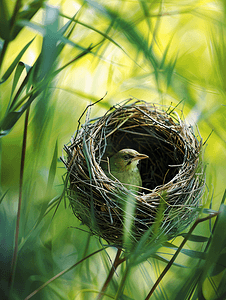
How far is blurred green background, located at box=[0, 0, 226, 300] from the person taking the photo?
2.31ft

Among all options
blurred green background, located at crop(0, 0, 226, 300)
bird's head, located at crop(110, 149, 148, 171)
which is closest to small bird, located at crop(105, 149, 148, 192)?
bird's head, located at crop(110, 149, 148, 171)

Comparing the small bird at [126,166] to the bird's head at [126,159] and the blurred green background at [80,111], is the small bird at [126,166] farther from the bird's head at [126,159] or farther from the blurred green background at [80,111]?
the blurred green background at [80,111]

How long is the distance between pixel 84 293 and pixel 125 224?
14.1 inches

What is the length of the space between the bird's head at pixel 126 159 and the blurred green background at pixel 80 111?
0.18 m

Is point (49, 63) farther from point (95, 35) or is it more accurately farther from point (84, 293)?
point (84, 293)

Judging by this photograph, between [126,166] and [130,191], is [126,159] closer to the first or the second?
[126,166]

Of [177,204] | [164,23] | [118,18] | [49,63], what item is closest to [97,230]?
[177,204]

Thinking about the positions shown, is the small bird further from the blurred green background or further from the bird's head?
the blurred green background

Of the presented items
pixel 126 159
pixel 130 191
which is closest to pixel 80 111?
pixel 126 159

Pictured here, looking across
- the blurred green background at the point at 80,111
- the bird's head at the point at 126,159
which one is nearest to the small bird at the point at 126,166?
the bird's head at the point at 126,159

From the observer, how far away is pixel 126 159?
830 mm

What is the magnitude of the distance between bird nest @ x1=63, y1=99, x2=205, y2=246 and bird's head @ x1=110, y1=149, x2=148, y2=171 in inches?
1.8

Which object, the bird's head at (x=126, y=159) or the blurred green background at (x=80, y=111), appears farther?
the bird's head at (x=126, y=159)

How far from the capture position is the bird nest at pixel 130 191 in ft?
1.97
